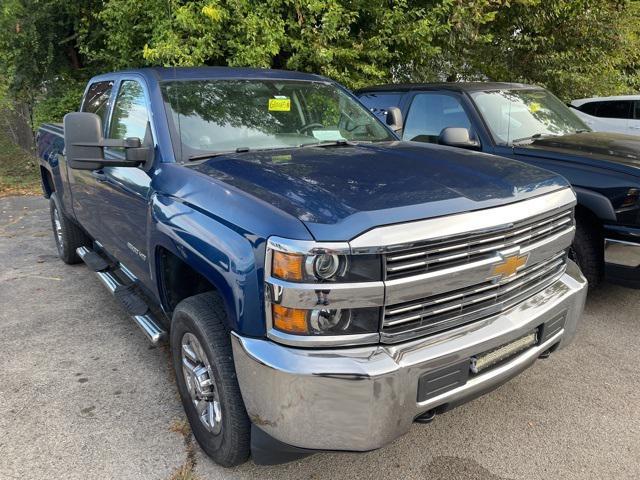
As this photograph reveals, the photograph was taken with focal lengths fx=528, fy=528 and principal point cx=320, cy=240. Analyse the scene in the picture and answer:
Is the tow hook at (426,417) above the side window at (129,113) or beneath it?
beneath

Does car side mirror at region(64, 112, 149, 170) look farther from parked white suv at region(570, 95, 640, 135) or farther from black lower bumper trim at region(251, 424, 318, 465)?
parked white suv at region(570, 95, 640, 135)

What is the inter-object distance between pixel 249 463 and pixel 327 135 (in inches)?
79.8

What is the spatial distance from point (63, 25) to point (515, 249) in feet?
34.0

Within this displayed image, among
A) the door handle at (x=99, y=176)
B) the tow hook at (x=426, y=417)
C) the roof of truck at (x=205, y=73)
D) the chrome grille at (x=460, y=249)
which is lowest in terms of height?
the tow hook at (x=426, y=417)

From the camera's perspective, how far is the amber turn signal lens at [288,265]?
6.49 ft

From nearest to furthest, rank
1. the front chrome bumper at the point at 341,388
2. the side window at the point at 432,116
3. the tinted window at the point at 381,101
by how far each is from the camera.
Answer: the front chrome bumper at the point at 341,388 → the side window at the point at 432,116 → the tinted window at the point at 381,101

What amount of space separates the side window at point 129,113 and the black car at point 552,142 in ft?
6.33

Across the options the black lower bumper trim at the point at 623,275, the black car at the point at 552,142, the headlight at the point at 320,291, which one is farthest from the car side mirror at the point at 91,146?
the black lower bumper trim at the point at 623,275

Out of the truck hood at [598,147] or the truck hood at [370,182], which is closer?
the truck hood at [370,182]

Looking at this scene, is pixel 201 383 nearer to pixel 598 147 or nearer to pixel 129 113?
pixel 129 113

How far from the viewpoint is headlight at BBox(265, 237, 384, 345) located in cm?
198

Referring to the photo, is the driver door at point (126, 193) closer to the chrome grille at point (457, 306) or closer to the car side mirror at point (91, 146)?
the car side mirror at point (91, 146)

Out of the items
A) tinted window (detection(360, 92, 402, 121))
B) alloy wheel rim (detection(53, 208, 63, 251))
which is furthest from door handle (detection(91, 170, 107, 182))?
tinted window (detection(360, 92, 402, 121))

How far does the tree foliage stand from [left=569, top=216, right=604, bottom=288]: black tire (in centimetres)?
472
